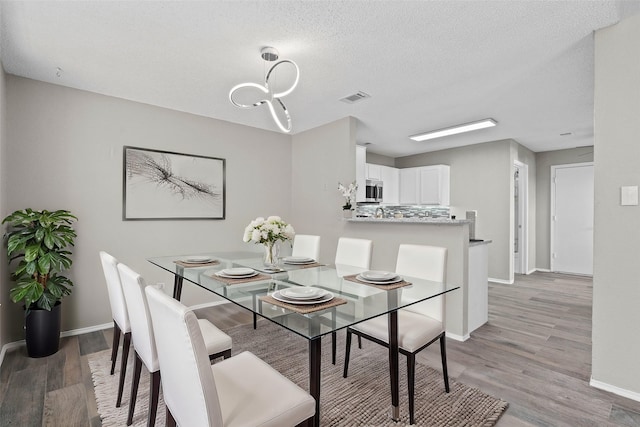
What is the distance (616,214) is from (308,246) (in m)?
2.40

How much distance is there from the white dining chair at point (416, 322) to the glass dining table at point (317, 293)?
0.09 m

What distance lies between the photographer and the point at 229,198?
4340 mm

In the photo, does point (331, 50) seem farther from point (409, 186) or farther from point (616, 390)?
point (409, 186)

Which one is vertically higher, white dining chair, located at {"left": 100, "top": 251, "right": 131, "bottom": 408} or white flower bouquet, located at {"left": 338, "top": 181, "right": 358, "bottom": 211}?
white flower bouquet, located at {"left": 338, "top": 181, "right": 358, "bottom": 211}

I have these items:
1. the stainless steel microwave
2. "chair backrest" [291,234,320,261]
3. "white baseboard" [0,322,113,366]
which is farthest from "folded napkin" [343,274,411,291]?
the stainless steel microwave

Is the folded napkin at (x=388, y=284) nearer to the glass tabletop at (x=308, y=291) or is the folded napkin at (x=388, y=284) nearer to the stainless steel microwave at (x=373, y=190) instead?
the glass tabletop at (x=308, y=291)

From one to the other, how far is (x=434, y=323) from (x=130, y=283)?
178 centimetres

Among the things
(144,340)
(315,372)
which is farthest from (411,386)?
(144,340)

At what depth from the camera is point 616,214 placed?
6.94 ft

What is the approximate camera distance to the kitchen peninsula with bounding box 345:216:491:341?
123 inches

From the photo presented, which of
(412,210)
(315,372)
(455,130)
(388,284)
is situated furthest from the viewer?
(412,210)

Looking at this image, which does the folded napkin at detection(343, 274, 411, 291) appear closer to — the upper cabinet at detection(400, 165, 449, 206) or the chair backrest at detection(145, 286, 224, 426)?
the chair backrest at detection(145, 286, 224, 426)

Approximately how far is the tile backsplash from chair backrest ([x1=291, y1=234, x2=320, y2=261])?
305 centimetres

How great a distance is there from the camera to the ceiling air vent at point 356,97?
334cm
